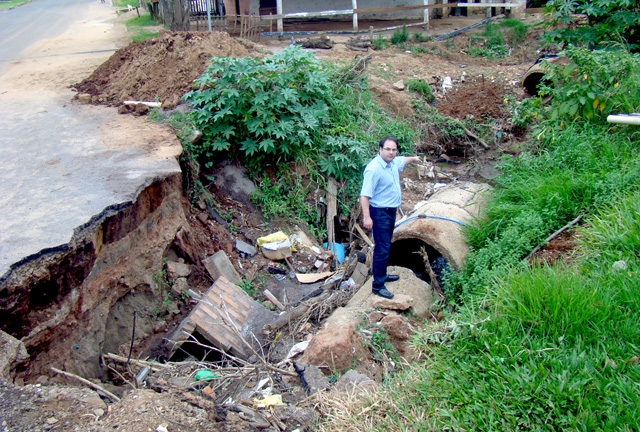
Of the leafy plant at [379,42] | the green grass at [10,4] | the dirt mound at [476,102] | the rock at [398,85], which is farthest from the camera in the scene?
the green grass at [10,4]

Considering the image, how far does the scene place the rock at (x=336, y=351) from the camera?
3.72 meters

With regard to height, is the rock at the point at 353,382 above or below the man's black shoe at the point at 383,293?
above

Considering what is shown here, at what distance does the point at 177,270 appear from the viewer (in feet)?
17.3

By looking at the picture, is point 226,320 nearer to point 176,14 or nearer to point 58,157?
point 58,157

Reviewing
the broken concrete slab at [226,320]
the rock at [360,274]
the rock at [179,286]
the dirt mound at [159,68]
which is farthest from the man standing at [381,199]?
the dirt mound at [159,68]

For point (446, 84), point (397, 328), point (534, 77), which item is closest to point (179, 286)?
point (397, 328)

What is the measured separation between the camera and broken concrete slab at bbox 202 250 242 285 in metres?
5.48

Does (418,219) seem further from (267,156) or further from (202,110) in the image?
(202,110)

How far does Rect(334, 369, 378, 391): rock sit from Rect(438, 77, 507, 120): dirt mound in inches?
268

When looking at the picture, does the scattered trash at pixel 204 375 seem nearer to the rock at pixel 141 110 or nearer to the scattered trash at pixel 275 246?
the scattered trash at pixel 275 246

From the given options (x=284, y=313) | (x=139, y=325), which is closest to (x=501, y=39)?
(x=284, y=313)

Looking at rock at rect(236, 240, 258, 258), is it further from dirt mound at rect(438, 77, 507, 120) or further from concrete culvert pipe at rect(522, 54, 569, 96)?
concrete culvert pipe at rect(522, 54, 569, 96)

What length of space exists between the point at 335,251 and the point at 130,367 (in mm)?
3149

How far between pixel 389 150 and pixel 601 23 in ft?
15.9
